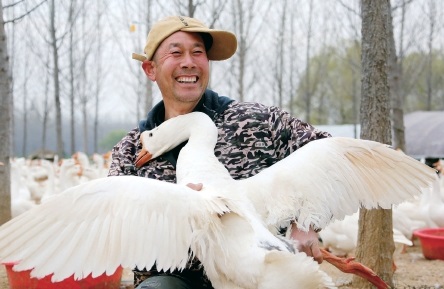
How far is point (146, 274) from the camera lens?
244cm

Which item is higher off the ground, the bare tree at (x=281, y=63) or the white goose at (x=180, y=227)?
the bare tree at (x=281, y=63)

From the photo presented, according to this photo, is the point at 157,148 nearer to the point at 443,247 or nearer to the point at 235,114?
the point at 235,114

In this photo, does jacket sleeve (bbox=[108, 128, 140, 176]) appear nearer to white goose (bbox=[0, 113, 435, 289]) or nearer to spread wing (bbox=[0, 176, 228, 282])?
white goose (bbox=[0, 113, 435, 289])

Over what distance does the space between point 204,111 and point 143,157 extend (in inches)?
15.1

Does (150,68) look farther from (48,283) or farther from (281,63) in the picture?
(281,63)

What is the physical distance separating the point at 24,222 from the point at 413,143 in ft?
49.2

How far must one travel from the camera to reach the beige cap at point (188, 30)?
2508 millimetres

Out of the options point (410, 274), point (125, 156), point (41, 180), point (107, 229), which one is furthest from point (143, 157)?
point (41, 180)

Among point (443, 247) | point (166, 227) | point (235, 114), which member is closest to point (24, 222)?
point (166, 227)

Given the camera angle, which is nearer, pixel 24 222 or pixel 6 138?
pixel 24 222

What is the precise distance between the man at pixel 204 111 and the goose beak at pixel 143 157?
52mm

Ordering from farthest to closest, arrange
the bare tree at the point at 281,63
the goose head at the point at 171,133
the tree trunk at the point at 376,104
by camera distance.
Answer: the bare tree at the point at 281,63, the tree trunk at the point at 376,104, the goose head at the point at 171,133

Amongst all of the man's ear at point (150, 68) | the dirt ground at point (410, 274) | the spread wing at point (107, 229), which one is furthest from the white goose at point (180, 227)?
the dirt ground at point (410, 274)

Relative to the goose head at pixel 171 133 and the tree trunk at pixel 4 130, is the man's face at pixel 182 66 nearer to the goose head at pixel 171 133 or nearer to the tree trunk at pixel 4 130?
the goose head at pixel 171 133
